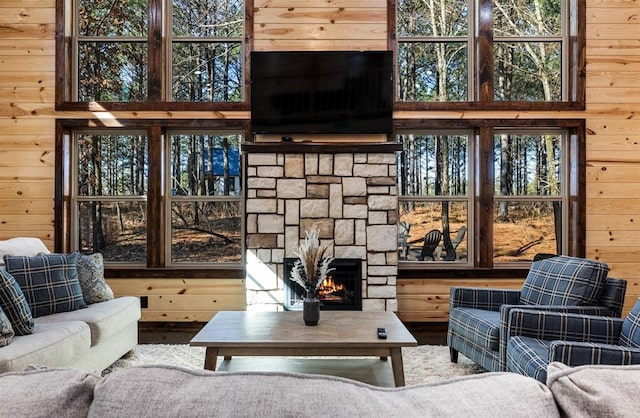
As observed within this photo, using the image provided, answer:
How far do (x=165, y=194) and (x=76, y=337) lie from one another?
83.7 inches

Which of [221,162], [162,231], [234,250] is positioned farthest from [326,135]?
[162,231]

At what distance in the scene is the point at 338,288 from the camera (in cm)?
442

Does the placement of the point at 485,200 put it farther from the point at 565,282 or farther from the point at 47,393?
the point at 47,393

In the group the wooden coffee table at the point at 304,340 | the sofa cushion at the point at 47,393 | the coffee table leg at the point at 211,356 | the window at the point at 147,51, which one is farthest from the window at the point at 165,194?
the sofa cushion at the point at 47,393

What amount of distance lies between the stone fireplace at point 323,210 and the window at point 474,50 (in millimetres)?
971

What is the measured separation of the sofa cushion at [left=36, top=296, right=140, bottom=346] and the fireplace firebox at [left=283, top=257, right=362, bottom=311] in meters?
1.36

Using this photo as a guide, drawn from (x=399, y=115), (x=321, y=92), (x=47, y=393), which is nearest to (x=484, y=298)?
(x=399, y=115)

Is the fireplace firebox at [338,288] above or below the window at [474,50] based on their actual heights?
below

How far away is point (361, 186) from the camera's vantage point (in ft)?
14.6

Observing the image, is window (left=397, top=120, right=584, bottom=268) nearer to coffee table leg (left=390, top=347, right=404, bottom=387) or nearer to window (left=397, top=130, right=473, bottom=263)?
window (left=397, top=130, right=473, bottom=263)

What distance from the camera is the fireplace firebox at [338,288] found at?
4363 mm

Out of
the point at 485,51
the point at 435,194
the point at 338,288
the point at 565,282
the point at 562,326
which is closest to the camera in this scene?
the point at 562,326

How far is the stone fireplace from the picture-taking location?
14.5 feet

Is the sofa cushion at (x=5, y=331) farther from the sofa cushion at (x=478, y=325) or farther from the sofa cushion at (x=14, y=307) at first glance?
the sofa cushion at (x=478, y=325)
